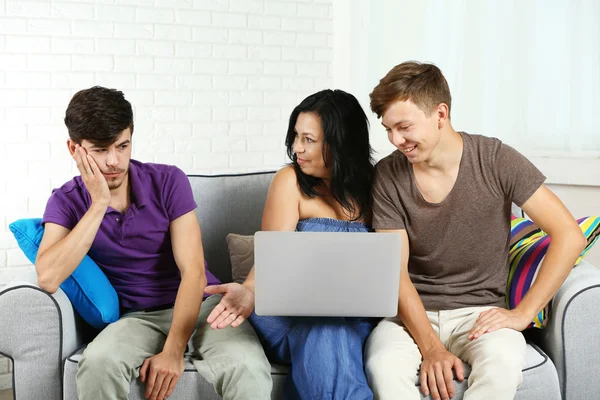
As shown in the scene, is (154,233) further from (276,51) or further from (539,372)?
(276,51)

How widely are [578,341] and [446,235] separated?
48 centimetres

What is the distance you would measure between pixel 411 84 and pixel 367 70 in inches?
74.8

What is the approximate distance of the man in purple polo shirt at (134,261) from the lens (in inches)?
78.2

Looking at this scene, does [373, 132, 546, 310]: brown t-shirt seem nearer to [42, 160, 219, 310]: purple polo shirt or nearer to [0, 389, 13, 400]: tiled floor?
[42, 160, 219, 310]: purple polo shirt

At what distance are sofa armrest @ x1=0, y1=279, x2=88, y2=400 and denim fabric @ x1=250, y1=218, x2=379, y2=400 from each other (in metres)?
0.58

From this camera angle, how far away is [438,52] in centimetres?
371

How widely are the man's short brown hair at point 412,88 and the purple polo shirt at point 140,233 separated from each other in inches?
26.8

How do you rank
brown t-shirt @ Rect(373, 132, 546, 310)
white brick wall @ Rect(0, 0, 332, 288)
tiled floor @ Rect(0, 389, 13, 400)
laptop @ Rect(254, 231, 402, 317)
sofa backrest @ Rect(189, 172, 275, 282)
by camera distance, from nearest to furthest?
laptop @ Rect(254, 231, 402, 317)
brown t-shirt @ Rect(373, 132, 546, 310)
sofa backrest @ Rect(189, 172, 275, 282)
tiled floor @ Rect(0, 389, 13, 400)
white brick wall @ Rect(0, 0, 332, 288)

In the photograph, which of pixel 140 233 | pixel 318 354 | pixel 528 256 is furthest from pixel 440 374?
pixel 140 233

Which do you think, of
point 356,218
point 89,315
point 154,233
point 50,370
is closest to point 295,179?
point 356,218

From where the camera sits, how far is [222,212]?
273 centimetres

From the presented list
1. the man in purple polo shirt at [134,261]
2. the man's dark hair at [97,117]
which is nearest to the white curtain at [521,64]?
the man in purple polo shirt at [134,261]

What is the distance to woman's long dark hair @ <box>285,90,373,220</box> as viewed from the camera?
2.34 metres

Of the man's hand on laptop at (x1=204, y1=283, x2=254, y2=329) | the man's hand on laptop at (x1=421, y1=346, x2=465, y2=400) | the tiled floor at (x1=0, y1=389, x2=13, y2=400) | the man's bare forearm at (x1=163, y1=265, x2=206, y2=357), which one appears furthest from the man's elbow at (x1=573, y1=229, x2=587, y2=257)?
the tiled floor at (x1=0, y1=389, x2=13, y2=400)
